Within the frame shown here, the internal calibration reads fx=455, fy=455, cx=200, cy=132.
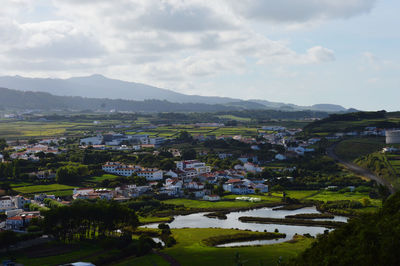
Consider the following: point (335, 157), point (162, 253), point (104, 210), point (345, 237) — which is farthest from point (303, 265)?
point (335, 157)

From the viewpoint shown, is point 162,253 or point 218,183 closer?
point 162,253

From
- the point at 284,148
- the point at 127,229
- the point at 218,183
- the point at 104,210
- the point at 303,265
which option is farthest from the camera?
the point at 284,148

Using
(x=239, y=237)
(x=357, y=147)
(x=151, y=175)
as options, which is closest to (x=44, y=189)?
(x=151, y=175)

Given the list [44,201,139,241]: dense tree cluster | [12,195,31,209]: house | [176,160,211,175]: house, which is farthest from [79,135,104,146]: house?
[44,201,139,241]: dense tree cluster

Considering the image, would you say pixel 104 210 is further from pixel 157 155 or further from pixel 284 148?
pixel 284 148

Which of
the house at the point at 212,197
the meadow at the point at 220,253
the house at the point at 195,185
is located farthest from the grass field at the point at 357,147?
the meadow at the point at 220,253

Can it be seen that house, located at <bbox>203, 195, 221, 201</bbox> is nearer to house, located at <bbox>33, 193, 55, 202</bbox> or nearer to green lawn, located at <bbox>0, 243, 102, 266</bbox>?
house, located at <bbox>33, 193, 55, 202</bbox>
